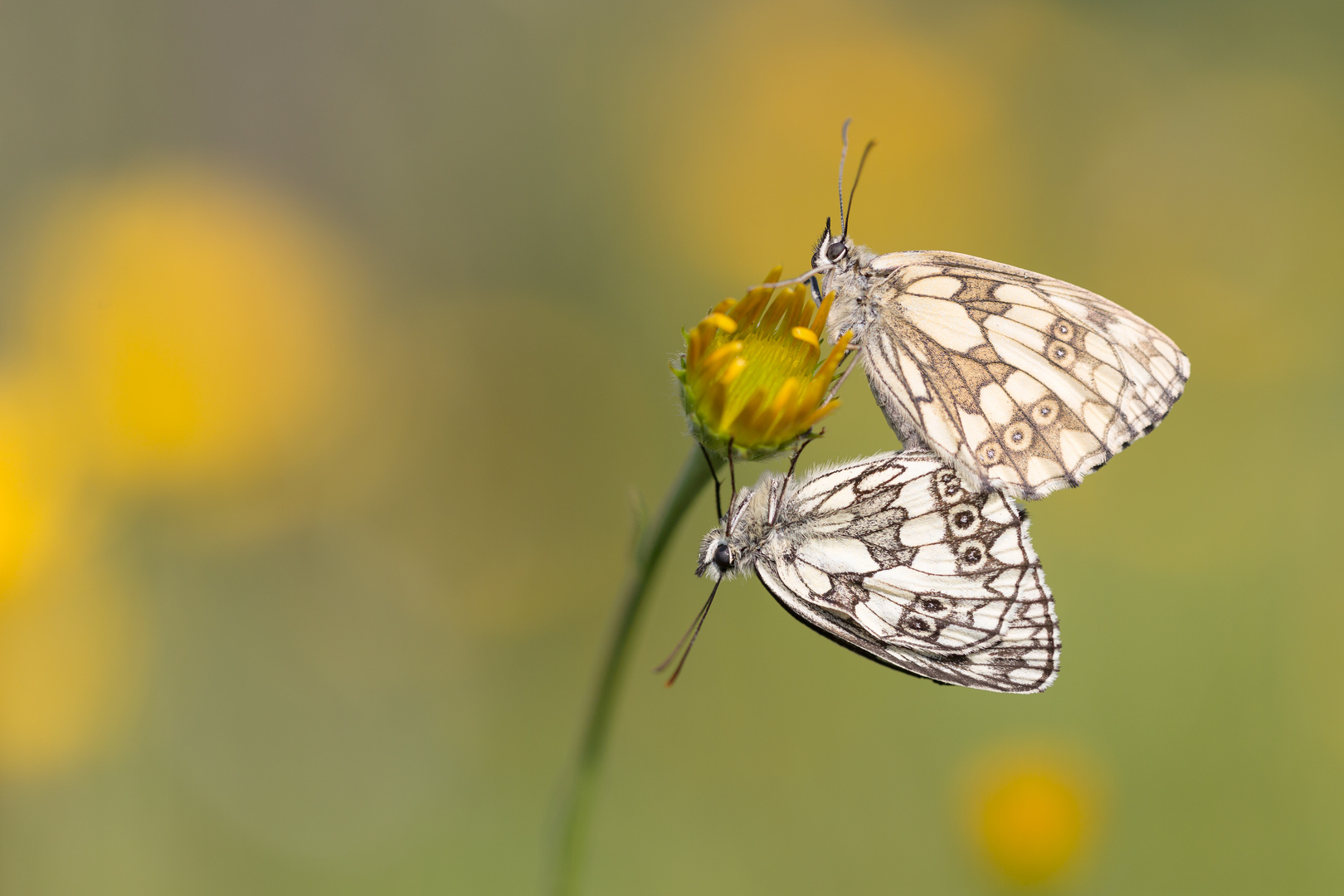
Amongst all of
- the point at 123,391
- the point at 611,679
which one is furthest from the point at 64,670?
the point at 611,679

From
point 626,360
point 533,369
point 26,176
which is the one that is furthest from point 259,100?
point 626,360

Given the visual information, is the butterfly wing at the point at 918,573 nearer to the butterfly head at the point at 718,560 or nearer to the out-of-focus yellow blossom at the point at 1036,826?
the butterfly head at the point at 718,560

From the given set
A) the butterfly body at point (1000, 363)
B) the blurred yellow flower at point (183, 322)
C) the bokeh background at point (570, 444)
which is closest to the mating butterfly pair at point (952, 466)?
the butterfly body at point (1000, 363)

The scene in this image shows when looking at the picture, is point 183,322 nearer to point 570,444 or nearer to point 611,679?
point 570,444

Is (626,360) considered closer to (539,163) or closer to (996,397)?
(539,163)

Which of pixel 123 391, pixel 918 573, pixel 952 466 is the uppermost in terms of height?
pixel 952 466

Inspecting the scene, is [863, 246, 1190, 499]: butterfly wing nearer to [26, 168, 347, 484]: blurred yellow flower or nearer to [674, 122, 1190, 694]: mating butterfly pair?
[674, 122, 1190, 694]: mating butterfly pair
